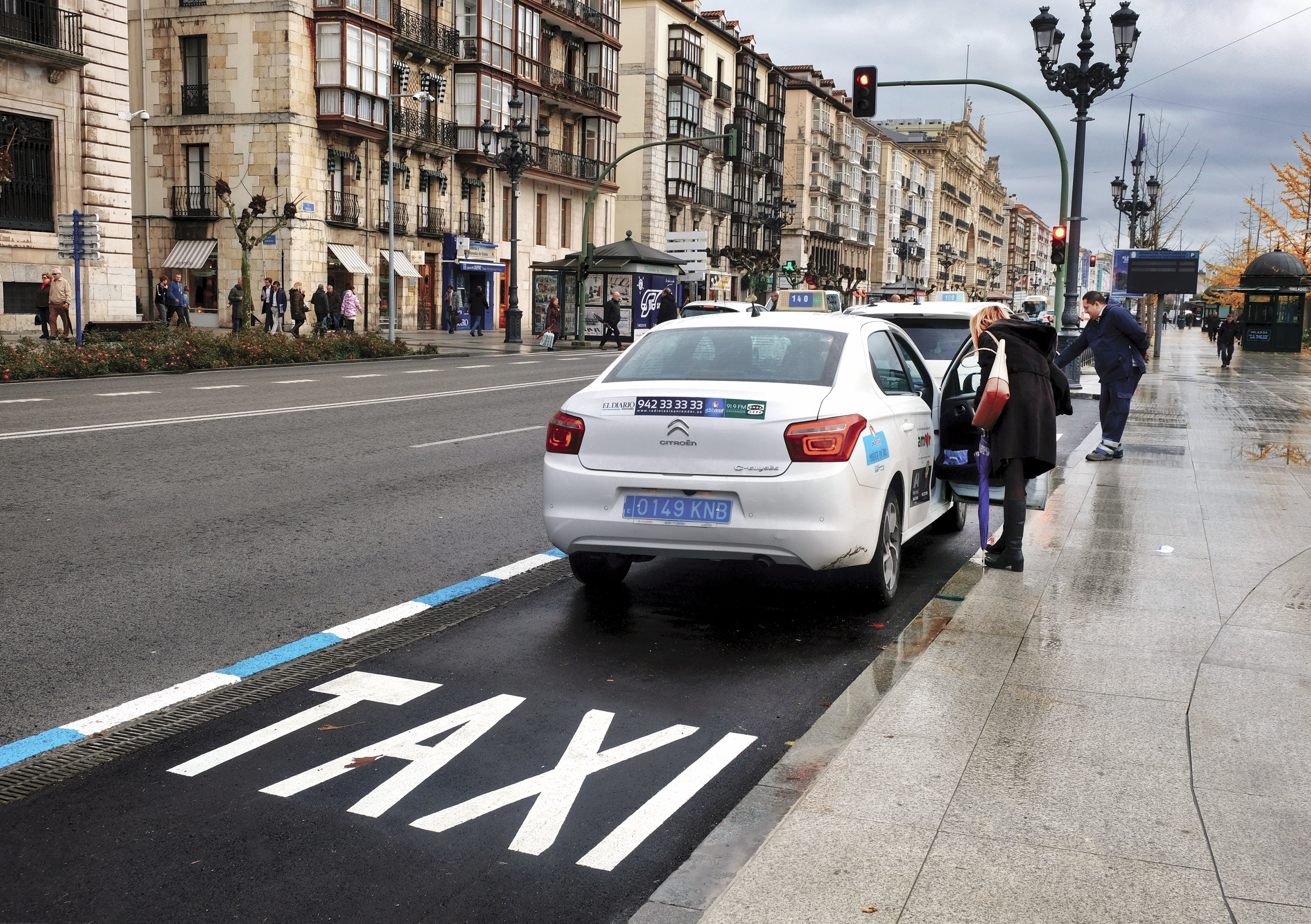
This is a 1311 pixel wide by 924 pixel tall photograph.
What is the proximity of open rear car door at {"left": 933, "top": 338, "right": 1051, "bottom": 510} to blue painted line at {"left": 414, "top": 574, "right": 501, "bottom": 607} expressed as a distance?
2.80m

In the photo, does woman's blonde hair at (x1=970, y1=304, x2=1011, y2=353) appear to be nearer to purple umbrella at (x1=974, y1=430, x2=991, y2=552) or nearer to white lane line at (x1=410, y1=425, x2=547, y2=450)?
purple umbrella at (x1=974, y1=430, x2=991, y2=552)

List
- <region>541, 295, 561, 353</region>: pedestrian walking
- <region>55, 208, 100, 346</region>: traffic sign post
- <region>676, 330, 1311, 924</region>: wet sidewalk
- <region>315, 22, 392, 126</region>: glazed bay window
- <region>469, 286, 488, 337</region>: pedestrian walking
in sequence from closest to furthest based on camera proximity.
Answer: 1. <region>676, 330, 1311, 924</region>: wet sidewalk
2. <region>55, 208, 100, 346</region>: traffic sign post
3. <region>541, 295, 561, 353</region>: pedestrian walking
4. <region>315, 22, 392, 126</region>: glazed bay window
5. <region>469, 286, 488, 337</region>: pedestrian walking

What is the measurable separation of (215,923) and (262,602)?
3258 millimetres

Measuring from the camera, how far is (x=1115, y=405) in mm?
12414

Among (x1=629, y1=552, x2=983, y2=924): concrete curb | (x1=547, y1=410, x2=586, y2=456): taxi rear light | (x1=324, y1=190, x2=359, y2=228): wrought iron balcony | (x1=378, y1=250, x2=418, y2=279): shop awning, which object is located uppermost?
(x1=324, y1=190, x2=359, y2=228): wrought iron balcony

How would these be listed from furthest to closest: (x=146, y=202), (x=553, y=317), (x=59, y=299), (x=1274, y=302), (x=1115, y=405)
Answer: (x=1274, y=302) → (x=146, y=202) → (x=553, y=317) → (x=59, y=299) → (x=1115, y=405)

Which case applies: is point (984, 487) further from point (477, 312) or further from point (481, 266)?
point (481, 266)

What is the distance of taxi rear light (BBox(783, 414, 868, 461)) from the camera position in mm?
5719

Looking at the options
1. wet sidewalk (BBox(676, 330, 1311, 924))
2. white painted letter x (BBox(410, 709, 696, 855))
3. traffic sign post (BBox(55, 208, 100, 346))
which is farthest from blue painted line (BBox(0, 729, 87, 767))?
traffic sign post (BBox(55, 208, 100, 346))

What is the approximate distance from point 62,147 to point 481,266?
1938 cm

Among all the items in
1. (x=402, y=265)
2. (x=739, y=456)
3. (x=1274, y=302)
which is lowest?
(x=739, y=456)

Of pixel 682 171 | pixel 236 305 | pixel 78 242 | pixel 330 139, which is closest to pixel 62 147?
pixel 236 305

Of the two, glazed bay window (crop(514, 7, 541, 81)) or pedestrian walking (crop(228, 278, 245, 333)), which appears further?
glazed bay window (crop(514, 7, 541, 81))

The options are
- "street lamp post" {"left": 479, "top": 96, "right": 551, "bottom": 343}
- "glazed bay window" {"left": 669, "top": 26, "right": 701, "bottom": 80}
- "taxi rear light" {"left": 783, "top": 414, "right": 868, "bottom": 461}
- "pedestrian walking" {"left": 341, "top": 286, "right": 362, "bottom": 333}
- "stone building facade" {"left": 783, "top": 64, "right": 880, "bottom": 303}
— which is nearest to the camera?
"taxi rear light" {"left": 783, "top": 414, "right": 868, "bottom": 461}
